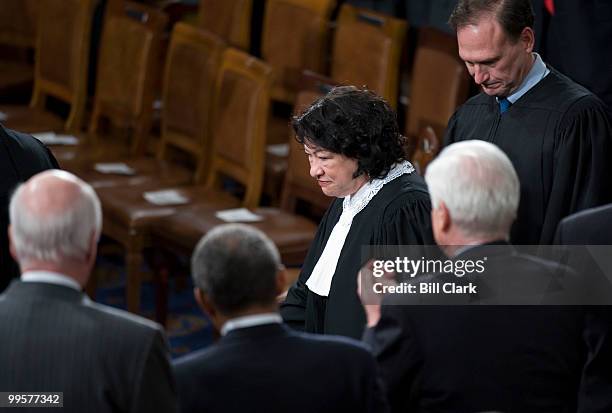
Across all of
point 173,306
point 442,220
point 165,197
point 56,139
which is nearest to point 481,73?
point 442,220

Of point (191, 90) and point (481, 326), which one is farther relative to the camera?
point (191, 90)

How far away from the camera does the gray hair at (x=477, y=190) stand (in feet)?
8.81

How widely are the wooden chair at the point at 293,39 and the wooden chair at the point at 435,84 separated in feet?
2.58

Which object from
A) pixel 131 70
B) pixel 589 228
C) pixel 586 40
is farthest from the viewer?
pixel 131 70

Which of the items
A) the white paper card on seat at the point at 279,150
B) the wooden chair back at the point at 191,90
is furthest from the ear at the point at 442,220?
the white paper card on seat at the point at 279,150

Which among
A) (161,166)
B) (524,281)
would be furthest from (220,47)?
(524,281)

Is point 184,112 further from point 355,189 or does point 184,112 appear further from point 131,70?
point 355,189

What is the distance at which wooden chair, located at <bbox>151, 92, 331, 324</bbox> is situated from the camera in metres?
5.56

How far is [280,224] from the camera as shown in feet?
18.6

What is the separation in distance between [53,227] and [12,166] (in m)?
1.46

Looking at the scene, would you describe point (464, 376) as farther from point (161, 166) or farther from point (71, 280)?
point (161, 166)

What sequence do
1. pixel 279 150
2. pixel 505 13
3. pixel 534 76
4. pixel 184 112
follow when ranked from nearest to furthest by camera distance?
1. pixel 505 13
2. pixel 534 76
3. pixel 184 112
4. pixel 279 150

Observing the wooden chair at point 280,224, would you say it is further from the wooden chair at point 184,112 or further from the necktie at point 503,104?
the necktie at point 503,104

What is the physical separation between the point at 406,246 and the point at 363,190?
0.22 m
